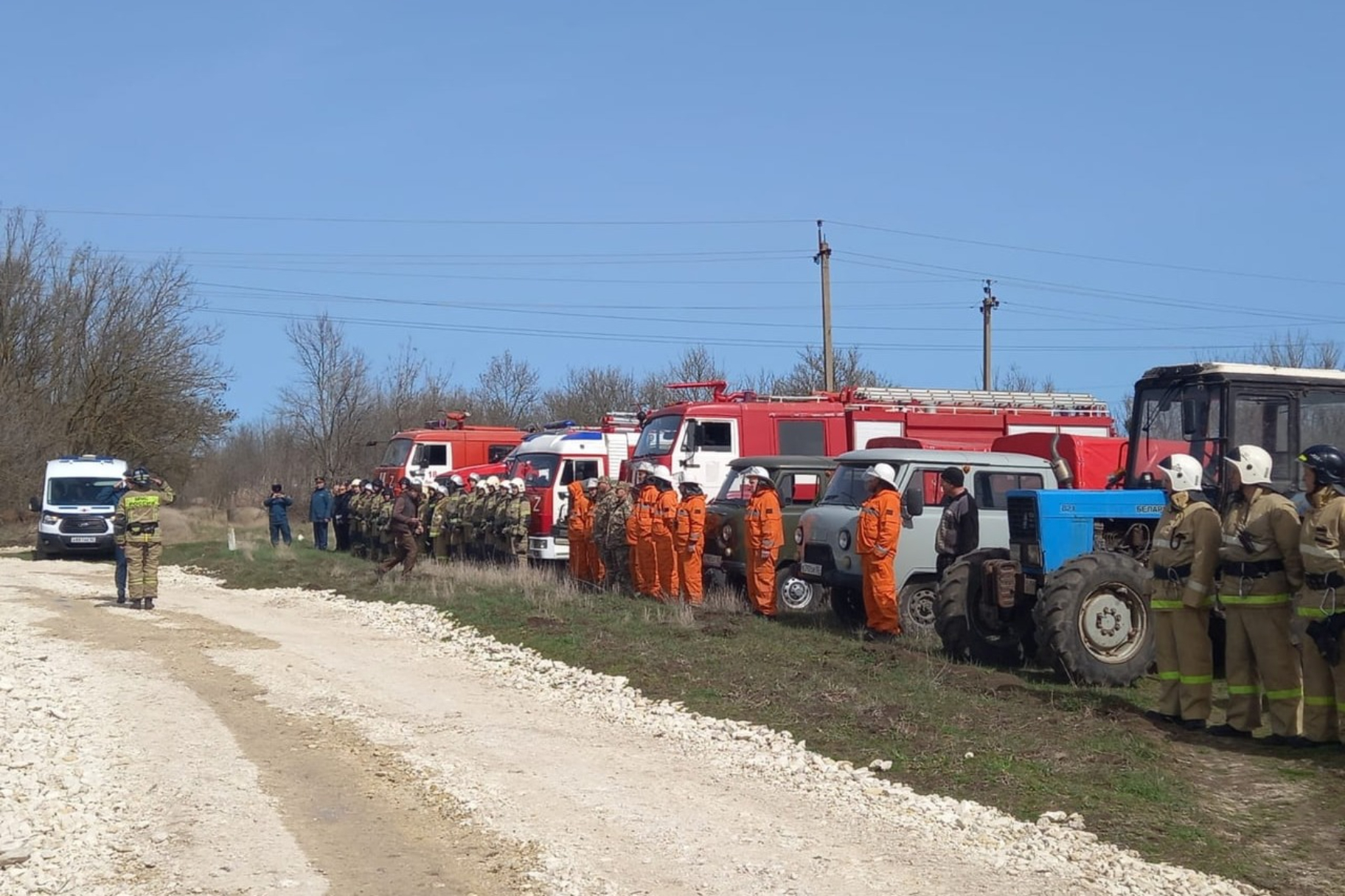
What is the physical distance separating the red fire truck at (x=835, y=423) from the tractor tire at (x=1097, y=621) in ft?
30.5

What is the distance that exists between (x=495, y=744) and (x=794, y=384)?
36.8m

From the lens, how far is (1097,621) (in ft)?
38.0

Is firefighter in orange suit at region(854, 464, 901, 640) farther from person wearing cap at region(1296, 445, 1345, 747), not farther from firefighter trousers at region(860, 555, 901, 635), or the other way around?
person wearing cap at region(1296, 445, 1345, 747)

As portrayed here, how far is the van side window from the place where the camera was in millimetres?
15508

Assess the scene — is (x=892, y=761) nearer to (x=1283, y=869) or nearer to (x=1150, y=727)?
(x=1150, y=727)

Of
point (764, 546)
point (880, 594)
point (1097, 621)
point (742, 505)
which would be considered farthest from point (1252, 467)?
point (742, 505)

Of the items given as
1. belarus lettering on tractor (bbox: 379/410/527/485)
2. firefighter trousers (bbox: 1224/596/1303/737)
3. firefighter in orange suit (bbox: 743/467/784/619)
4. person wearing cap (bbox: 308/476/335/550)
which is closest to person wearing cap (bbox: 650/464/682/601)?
firefighter in orange suit (bbox: 743/467/784/619)

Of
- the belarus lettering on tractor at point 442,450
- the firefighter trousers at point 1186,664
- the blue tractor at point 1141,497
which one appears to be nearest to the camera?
the firefighter trousers at point 1186,664

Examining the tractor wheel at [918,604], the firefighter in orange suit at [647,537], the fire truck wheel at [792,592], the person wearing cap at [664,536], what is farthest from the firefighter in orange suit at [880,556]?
the firefighter in orange suit at [647,537]

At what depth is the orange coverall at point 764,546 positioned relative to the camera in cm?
1641

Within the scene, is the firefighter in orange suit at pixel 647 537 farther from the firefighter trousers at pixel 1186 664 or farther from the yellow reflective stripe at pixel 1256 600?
the yellow reflective stripe at pixel 1256 600

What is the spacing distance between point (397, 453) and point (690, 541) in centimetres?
1573

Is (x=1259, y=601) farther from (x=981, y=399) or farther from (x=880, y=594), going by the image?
(x=981, y=399)

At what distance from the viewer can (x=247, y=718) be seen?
424 inches
